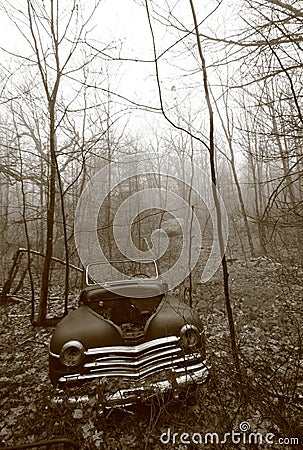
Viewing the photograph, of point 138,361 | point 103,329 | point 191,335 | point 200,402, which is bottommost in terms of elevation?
point 200,402

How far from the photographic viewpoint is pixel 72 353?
11.9ft

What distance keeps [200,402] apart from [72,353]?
144 centimetres

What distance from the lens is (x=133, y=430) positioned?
3344mm

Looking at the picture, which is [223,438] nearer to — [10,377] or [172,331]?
[172,331]

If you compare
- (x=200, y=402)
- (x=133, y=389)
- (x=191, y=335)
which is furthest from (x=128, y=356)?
(x=200, y=402)

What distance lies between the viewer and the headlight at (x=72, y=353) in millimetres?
3572

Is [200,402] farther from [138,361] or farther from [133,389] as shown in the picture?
[138,361]

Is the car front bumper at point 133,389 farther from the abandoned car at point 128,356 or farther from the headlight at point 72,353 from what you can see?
the headlight at point 72,353

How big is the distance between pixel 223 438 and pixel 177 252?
14.2 metres

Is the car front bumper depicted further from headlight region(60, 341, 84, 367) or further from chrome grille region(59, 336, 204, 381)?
headlight region(60, 341, 84, 367)

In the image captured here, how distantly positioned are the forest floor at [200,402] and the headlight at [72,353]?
0.41 metres

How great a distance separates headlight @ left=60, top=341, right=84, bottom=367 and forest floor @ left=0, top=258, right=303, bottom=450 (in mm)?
411

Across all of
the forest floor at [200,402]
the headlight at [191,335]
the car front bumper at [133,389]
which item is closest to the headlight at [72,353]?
the car front bumper at [133,389]

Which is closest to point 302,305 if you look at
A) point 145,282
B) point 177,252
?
point 145,282
